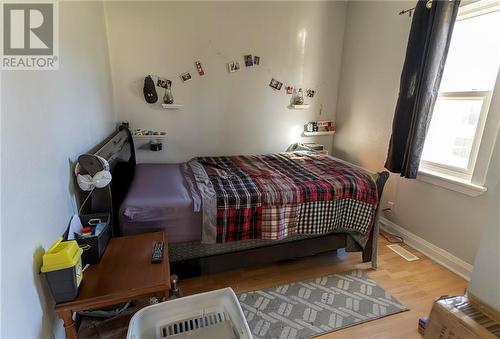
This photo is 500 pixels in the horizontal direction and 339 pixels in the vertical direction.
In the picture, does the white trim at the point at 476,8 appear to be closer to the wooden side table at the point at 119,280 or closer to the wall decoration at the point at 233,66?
the wall decoration at the point at 233,66

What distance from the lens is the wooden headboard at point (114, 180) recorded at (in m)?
1.57

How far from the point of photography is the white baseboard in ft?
6.96

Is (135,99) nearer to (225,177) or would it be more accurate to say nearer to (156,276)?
(225,177)

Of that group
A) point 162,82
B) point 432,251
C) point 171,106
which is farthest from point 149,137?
point 432,251

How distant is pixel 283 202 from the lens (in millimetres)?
1964

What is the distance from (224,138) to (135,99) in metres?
1.08

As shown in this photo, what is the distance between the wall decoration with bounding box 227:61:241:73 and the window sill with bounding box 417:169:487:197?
87.5 inches

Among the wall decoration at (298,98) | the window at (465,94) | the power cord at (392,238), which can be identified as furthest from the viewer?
the wall decoration at (298,98)

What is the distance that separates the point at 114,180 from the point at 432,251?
8.97 ft

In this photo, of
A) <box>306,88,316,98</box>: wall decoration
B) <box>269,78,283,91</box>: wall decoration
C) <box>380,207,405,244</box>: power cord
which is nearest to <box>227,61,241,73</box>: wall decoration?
<box>269,78,283,91</box>: wall decoration

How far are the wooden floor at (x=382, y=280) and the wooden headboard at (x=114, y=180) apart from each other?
78cm

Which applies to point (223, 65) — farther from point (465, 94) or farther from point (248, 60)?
point (465, 94)

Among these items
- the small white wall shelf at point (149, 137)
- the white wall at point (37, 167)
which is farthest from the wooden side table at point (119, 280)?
the small white wall shelf at point (149, 137)

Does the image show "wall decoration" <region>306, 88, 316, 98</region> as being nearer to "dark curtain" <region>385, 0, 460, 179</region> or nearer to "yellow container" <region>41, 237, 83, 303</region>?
"dark curtain" <region>385, 0, 460, 179</region>
